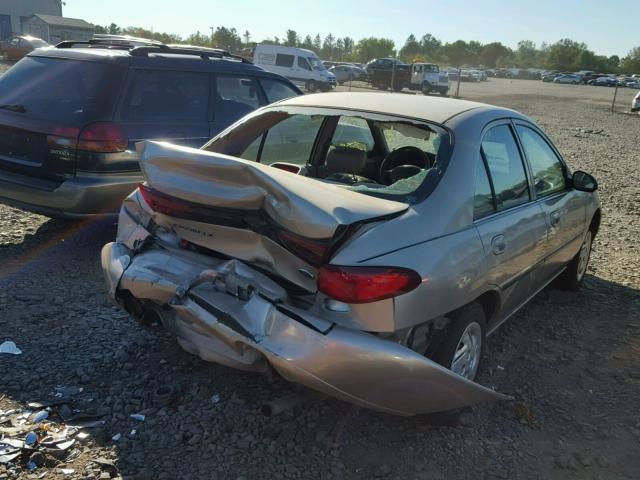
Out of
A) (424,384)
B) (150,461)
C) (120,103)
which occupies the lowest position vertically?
(150,461)

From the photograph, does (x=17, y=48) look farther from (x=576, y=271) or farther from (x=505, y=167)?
(x=505, y=167)

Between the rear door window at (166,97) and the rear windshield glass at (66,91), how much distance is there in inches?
6.9

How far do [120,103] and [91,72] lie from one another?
16.0 inches

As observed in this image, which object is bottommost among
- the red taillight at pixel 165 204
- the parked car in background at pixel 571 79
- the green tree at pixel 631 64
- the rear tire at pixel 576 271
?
the rear tire at pixel 576 271

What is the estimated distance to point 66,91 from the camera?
206 inches

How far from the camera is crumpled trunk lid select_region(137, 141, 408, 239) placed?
2541 mm

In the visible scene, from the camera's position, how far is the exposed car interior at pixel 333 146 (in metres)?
3.79

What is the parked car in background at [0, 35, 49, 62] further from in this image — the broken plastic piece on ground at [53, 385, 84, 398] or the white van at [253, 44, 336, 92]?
the broken plastic piece on ground at [53, 385, 84, 398]

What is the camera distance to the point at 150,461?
2.69 meters

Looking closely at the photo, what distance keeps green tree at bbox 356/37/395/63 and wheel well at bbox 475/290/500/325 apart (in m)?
112

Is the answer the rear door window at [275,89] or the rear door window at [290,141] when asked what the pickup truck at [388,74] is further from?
the rear door window at [290,141]

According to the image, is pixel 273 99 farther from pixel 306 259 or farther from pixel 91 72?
pixel 306 259

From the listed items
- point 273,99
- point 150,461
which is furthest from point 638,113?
point 150,461

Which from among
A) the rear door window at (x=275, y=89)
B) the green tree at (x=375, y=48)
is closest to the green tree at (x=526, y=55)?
the green tree at (x=375, y=48)
